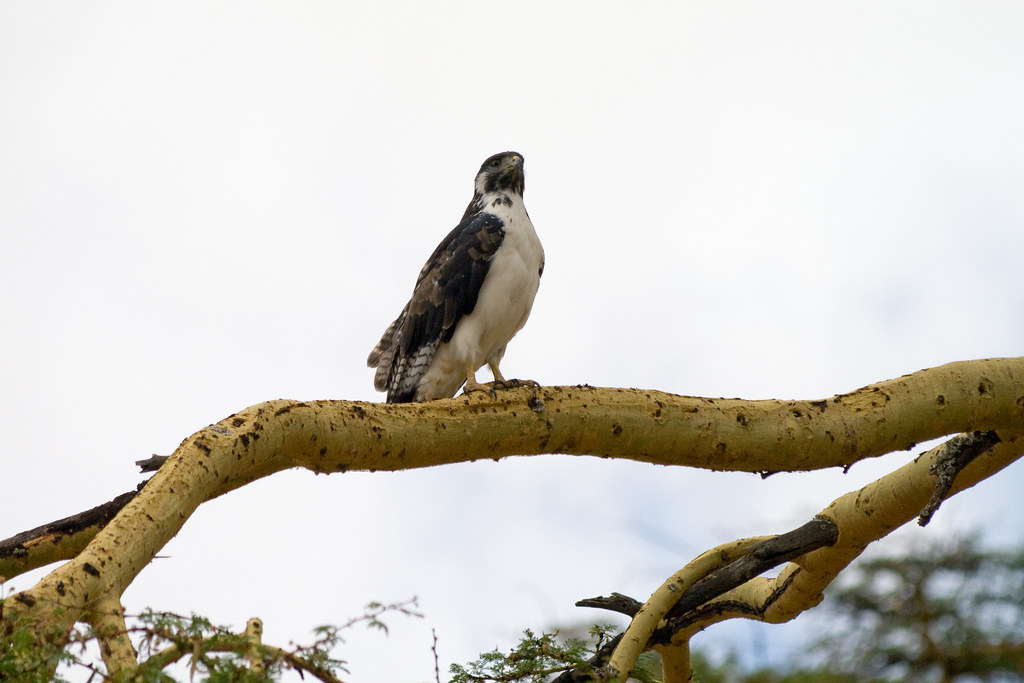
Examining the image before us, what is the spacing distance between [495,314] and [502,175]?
57.9 inches

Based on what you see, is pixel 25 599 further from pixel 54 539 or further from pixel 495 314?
pixel 495 314

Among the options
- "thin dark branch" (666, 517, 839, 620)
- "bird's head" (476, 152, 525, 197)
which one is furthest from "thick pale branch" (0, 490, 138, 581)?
"bird's head" (476, 152, 525, 197)

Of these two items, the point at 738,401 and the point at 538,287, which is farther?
the point at 538,287

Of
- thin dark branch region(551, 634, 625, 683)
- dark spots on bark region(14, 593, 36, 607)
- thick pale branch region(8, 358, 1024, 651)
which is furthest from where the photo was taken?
thin dark branch region(551, 634, 625, 683)

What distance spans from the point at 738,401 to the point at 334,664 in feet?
8.30

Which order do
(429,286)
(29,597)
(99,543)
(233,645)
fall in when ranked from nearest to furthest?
1. (233,645)
2. (29,597)
3. (99,543)
4. (429,286)

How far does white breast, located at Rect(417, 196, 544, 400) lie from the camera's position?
22.9ft

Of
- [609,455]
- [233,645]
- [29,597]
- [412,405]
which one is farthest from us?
[609,455]

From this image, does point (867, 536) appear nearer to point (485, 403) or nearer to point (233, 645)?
point (485, 403)

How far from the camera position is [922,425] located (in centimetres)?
480

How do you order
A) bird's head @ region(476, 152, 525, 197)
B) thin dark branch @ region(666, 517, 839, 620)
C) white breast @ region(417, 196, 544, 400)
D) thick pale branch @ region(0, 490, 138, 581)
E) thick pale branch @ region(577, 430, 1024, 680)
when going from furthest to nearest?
bird's head @ region(476, 152, 525, 197) → white breast @ region(417, 196, 544, 400) → thin dark branch @ region(666, 517, 839, 620) → thick pale branch @ region(577, 430, 1024, 680) → thick pale branch @ region(0, 490, 138, 581)

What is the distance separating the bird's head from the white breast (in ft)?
2.31

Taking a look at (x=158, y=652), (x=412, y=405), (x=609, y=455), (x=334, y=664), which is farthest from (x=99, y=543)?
(x=609, y=455)

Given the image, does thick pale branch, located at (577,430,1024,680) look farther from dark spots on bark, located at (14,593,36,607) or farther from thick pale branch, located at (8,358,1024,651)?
dark spots on bark, located at (14,593,36,607)
